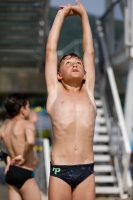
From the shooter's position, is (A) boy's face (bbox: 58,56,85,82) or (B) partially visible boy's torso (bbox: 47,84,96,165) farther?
(A) boy's face (bbox: 58,56,85,82)

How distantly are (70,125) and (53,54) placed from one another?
2.35 ft

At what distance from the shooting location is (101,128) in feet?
42.9

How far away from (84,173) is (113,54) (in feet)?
28.7

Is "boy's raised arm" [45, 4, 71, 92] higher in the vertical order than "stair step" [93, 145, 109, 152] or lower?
higher

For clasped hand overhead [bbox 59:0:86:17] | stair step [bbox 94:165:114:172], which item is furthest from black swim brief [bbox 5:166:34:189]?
stair step [bbox 94:165:114:172]

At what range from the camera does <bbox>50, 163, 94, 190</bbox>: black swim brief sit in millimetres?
4180

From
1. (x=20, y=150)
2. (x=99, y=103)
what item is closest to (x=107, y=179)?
(x=99, y=103)

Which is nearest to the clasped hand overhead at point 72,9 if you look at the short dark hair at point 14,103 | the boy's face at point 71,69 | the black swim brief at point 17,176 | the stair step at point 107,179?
the boy's face at point 71,69

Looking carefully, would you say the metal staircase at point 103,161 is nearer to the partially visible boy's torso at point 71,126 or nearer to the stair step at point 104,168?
the stair step at point 104,168

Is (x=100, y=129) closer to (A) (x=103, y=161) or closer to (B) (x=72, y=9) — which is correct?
(A) (x=103, y=161)

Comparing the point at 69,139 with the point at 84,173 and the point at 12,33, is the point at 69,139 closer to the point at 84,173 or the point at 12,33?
the point at 84,173

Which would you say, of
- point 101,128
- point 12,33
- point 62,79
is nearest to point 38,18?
point 12,33

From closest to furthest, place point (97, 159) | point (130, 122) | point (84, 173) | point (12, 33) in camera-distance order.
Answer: point (84, 173), point (130, 122), point (97, 159), point (12, 33)

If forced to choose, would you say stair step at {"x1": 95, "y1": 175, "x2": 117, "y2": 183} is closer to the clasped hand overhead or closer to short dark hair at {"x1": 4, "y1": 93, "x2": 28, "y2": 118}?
short dark hair at {"x1": 4, "y1": 93, "x2": 28, "y2": 118}
